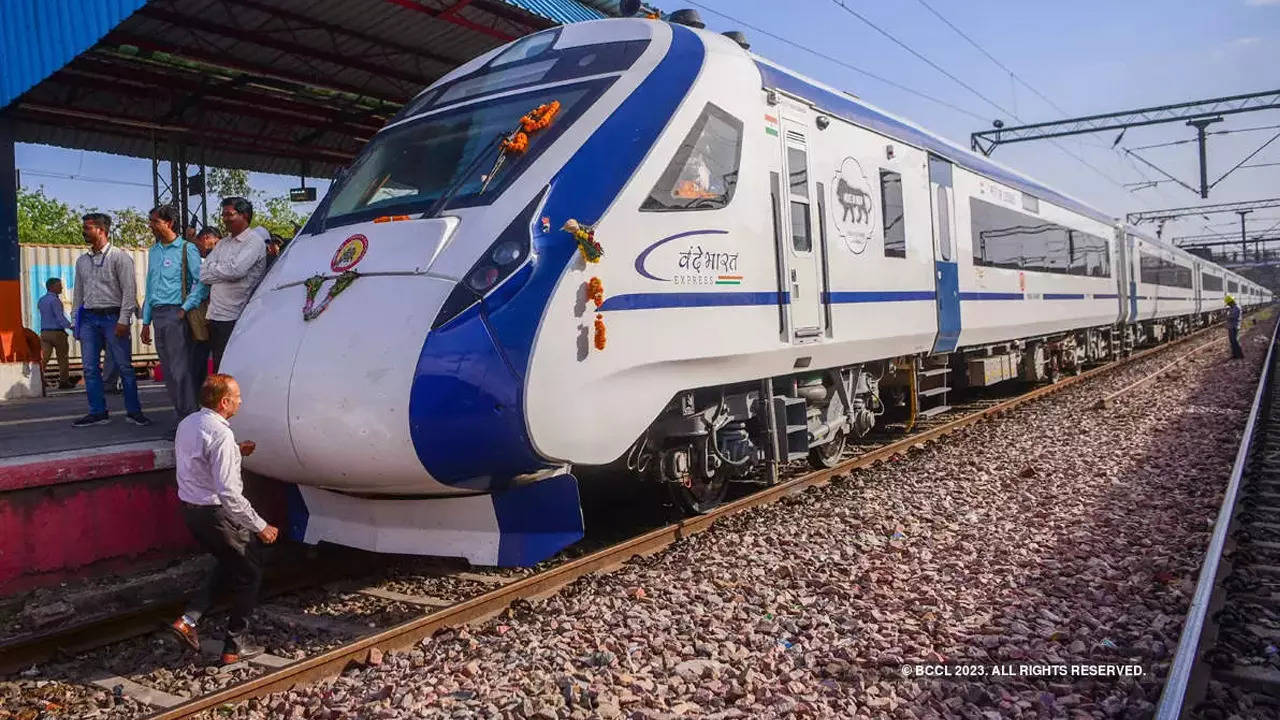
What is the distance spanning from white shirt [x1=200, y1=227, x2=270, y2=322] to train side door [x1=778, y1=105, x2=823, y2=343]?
3346 mm

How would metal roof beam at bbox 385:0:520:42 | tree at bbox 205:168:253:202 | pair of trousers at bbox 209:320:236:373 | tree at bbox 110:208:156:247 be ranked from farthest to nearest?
tree at bbox 110:208:156:247 → tree at bbox 205:168:253:202 → metal roof beam at bbox 385:0:520:42 → pair of trousers at bbox 209:320:236:373

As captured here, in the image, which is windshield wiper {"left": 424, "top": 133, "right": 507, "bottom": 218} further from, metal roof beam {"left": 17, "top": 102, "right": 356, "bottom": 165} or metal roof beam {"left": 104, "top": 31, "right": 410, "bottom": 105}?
metal roof beam {"left": 17, "top": 102, "right": 356, "bottom": 165}

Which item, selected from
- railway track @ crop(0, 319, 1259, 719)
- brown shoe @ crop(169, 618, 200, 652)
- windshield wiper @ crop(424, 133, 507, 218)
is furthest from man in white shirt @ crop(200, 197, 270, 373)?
brown shoe @ crop(169, 618, 200, 652)

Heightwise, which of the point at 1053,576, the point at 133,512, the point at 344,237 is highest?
the point at 344,237

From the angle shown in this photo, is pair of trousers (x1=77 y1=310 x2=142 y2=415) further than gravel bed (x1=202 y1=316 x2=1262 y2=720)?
Yes

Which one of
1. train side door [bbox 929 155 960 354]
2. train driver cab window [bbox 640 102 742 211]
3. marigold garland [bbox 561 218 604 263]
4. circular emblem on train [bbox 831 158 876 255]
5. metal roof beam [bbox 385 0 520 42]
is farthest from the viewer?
metal roof beam [bbox 385 0 520 42]

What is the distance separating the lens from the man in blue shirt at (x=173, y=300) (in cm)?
632

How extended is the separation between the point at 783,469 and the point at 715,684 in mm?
4394

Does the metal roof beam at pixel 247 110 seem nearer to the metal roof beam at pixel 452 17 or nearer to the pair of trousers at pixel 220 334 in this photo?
the metal roof beam at pixel 452 17

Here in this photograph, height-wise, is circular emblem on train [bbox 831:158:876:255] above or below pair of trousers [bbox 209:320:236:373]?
above

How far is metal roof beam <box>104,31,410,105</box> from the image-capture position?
12.1 metres

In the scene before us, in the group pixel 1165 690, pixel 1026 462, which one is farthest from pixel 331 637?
pixel 1026 462

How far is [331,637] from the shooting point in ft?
14.3

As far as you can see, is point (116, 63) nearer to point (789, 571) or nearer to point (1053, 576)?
point (789, 571)
